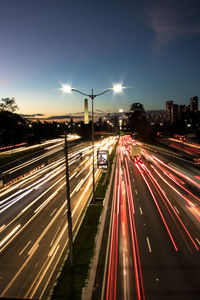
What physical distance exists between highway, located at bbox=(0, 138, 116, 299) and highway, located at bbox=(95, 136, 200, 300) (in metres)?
3.35

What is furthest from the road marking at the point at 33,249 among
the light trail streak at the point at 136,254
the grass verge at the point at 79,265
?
the light trail streak at the point at 136,254

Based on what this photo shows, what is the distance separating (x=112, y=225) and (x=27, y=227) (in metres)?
7.62

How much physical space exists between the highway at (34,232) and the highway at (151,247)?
11.0 ft

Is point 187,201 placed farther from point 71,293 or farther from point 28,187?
point 28,187

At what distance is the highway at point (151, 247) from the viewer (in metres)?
11.4

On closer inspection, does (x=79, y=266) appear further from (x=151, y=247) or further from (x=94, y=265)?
(x=151, y=247)

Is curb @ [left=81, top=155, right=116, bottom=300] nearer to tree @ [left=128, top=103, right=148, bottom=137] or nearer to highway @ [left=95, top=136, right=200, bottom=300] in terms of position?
highway @ [left=95, top=136, right=200, bottom=300]

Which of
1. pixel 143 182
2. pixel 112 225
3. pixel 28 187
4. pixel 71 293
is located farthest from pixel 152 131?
pixel 71 293

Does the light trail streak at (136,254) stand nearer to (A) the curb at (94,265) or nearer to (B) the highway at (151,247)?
(B) the highway at (151,247)

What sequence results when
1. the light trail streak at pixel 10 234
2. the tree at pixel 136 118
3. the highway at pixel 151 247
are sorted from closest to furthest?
1. the highway at pixel 151 247
2. the light trail streak at pixel 10 234
3. the tree at pixel 136 118

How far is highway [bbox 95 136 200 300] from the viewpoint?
37.6 feet

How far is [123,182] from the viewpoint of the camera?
34.5 meters

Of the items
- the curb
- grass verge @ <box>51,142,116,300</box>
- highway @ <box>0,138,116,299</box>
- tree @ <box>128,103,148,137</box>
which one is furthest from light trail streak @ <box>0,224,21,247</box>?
tree @ <box>128,103,148,137</box>

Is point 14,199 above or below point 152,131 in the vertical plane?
below
